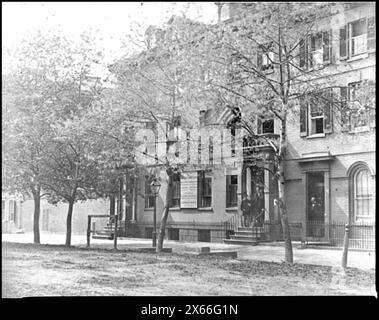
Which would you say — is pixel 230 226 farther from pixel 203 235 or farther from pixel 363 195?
pixel 363 195

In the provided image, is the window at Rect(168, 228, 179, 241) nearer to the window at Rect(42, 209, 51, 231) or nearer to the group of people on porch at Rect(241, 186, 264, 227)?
the group of people on porch at Rect(241, 186, 264, 227)

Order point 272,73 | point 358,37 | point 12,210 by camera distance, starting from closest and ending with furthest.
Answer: point 358,37
point 12,210
point 272,73

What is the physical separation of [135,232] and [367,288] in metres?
2.76

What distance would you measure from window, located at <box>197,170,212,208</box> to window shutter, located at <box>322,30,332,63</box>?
1987 mm

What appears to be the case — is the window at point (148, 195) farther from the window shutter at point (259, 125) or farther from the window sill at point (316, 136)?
the window sill at point (316, 136)

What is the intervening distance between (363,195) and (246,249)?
4.87ft

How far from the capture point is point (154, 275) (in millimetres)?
6145

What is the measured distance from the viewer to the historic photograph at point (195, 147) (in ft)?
20.7

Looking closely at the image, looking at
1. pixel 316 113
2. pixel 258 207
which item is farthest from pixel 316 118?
pixel 258 207

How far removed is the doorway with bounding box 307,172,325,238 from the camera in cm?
653

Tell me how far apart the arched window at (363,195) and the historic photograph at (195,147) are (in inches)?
0.9

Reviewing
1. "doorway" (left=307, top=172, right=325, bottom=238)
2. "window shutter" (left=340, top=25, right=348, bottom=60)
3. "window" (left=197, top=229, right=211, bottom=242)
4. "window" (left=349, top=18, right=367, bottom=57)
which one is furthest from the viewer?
"window" (left=197, top=229, right=211, bottom=242)

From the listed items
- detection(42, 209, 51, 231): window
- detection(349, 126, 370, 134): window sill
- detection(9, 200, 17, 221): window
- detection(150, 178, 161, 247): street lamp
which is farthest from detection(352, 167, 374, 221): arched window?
detection(9, 200, 17, 221): window
